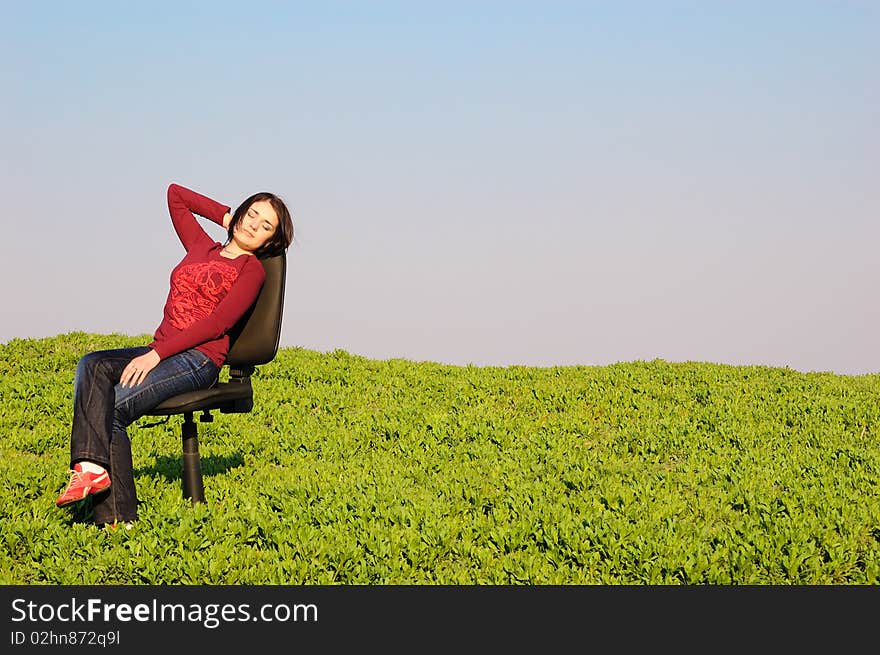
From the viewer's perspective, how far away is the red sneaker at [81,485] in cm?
581

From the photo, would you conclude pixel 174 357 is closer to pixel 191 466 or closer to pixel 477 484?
pixel 191 466

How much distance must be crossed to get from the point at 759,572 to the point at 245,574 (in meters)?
3.51

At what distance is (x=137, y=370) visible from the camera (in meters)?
6.03

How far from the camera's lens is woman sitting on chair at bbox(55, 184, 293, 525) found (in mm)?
5922

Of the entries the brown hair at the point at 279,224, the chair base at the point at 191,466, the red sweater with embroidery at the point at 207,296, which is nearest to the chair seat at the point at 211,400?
the red sweater with embroidery at the point at 207,296

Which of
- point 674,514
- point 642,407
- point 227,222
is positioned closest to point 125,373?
point 227,222

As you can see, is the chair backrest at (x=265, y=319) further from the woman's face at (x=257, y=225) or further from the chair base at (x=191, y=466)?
the chair base at (x=191, y=466)

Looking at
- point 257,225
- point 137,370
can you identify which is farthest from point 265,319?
point 137,370

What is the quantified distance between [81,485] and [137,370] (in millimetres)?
846

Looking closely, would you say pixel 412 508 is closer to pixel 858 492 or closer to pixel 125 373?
pixel 125 373

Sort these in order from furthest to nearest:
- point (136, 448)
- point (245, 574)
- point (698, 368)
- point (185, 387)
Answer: point (698, 368)
point (136, 448)
point (185, 387)
point (245, 574)

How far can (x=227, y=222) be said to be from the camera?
664 centimetres

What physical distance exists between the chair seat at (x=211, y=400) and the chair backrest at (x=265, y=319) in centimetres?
27

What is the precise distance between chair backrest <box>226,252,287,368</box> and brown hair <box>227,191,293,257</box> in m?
0.06
